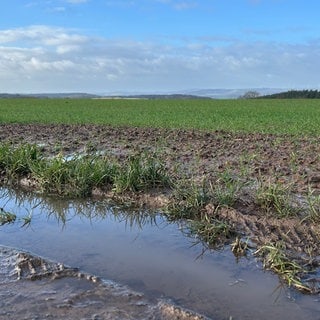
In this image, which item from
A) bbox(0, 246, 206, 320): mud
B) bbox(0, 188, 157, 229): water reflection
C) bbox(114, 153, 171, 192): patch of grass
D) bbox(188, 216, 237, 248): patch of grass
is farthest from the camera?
bbox(114, 153, 171, 192): patch of grass

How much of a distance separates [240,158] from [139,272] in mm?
6689

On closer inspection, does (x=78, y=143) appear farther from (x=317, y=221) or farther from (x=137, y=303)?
(x=137, y=303)

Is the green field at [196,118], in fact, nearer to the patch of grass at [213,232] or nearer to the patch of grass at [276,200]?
the patch of grass at [276,200]

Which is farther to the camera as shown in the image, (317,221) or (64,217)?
(64,217)

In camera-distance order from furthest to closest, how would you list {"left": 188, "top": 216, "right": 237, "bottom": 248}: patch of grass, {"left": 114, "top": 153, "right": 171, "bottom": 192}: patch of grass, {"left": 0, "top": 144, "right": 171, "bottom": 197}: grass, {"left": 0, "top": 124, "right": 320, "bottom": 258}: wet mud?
{"left": 0, "top": 144, "right": 171, "bottom": 197}: grass, {"left": 114, "top": 153, "right": 171, "bottom": 192}: patch of grass, {"left": 0, "top": 124, "right": 320, "bottom": 258}: wet mud, {"left": 188, "top": 216, "right": 237, "bottom": 248}: patch of grass

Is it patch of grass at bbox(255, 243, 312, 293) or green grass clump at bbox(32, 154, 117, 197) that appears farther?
green grass clump at bbox(32, 154, 117, 197)

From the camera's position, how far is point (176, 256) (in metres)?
6.27

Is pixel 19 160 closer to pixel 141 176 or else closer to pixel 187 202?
pixel 141 176

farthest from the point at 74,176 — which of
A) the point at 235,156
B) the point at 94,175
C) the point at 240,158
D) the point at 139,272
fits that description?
the point at 235,156

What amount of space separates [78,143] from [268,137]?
6426mm

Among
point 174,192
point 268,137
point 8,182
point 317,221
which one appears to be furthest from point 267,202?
point 268,137

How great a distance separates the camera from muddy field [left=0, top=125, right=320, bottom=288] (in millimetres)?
6817

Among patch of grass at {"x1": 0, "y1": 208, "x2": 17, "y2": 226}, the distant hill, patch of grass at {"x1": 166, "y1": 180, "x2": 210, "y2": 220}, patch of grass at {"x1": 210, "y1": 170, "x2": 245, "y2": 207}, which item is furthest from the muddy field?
the distant hill

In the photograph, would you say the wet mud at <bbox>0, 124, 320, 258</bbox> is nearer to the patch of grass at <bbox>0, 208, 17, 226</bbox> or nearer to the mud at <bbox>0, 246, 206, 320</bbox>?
the patch of grass at <bbox>0, 208, 17, 226</bbox>
